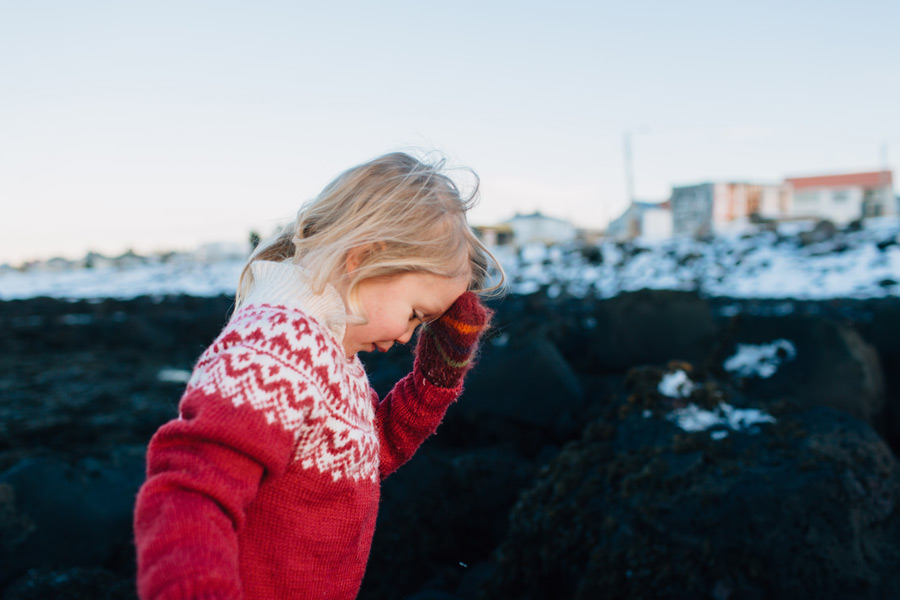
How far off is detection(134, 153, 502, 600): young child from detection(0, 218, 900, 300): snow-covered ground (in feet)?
23.8

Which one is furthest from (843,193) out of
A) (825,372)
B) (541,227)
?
(825,372)

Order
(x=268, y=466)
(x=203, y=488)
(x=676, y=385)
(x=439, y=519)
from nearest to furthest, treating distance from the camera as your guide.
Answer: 1. (x=203, y=488)
2. (x=268, y=466)
3. (x=676, y=385)
4. (x=439, y=519)

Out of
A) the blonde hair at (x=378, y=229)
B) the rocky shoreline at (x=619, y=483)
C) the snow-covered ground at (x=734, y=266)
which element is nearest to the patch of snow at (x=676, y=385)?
the rocky shoreline at (x=619, y=483)

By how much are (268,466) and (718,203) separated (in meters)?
26.4

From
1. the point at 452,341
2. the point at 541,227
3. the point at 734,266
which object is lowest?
the point at 541,227

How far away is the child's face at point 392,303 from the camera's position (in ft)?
4.63

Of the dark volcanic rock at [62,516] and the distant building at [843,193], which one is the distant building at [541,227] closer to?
the distant building at [843,193]

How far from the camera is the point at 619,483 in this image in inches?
91.0

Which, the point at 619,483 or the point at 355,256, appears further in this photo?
the point at 619,483

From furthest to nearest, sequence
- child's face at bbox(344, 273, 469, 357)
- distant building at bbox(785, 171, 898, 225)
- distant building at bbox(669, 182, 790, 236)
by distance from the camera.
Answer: distant building at bbox(785, 171, 898, 225), distant building at bbox(669, 182, 790, 236), child's face at bbox(344, 273, 469, 357)

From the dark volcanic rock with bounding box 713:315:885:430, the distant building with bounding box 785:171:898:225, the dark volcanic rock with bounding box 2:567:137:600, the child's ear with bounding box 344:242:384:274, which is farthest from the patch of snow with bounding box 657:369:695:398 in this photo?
the distant building with bounding box 785:171:898:225

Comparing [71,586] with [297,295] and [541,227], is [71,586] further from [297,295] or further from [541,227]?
[541,227]

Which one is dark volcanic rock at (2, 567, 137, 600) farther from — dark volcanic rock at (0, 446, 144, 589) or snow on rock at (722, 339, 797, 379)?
snow on rock at (722, 339, 797, 379)

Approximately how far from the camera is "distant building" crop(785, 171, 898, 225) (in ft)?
119
